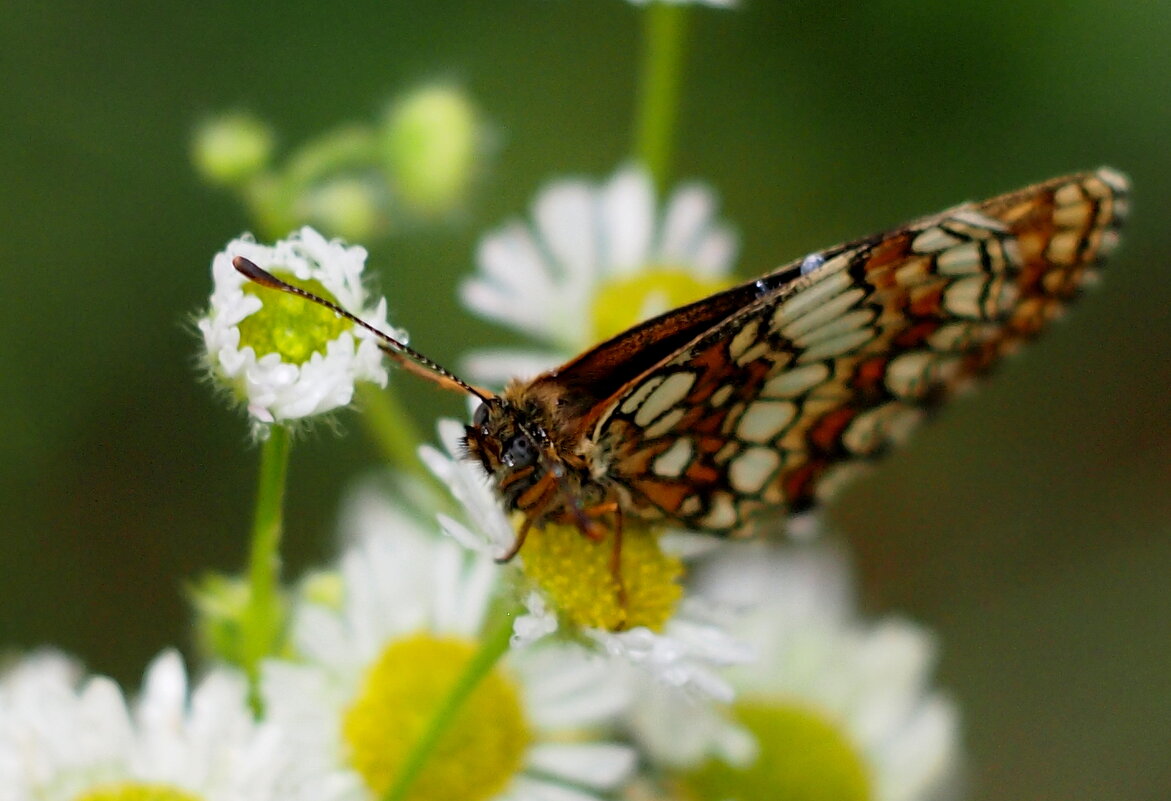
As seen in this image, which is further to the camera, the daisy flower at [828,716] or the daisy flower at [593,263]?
the daisy flower at [593,263]

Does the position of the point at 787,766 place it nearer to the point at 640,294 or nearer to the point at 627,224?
the point at 640,294

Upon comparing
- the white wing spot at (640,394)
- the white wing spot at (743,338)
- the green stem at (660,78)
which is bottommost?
the white wing spot at (640,394)

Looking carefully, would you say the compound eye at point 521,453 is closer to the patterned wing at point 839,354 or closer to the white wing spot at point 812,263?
the patterned wing at point 839,354

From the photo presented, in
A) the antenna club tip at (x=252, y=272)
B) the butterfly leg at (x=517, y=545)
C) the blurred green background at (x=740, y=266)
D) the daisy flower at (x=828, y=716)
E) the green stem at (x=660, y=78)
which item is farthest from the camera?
the blurred green background at (x=740, y=266)

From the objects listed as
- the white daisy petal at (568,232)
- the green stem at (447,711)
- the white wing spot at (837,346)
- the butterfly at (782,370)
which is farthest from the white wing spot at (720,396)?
the white daisy petal at (568,232)

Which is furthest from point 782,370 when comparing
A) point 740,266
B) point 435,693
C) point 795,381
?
point 740,266

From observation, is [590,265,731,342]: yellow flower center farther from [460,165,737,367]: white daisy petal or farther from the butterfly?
the butterfly

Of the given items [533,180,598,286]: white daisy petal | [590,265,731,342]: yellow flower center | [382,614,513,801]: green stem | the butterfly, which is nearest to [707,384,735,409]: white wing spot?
the butterfly

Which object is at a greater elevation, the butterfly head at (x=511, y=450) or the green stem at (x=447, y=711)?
the butterfly head at (x=511, y=450)
